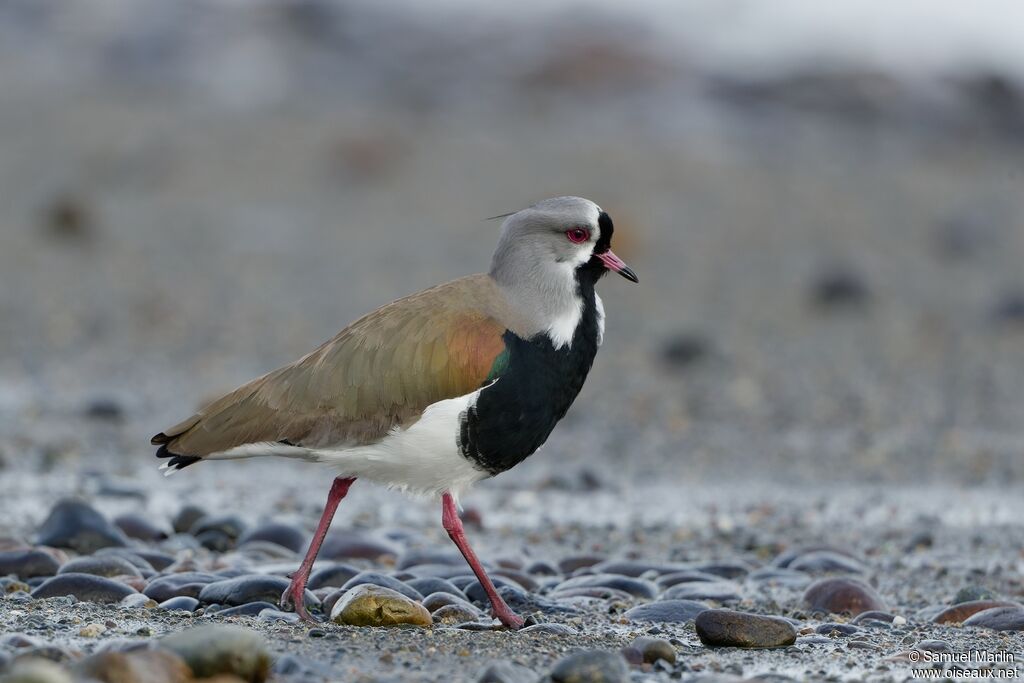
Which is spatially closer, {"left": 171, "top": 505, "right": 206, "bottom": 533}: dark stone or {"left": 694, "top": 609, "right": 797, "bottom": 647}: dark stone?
{"left": 694, "top": 609, "right": 797, "bottom": 647}: dark stone

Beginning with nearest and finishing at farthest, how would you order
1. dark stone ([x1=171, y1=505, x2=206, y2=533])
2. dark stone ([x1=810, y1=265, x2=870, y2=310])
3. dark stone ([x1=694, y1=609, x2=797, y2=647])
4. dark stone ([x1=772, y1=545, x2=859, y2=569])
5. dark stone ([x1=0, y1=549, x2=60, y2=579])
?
dark stone ([x1=694, y1=609, x2=797, y2=647]) < dark stone ([x1=0, y1=549, x2=60, y2=579]) < dark stone ([x1=772, y1=545, x2=859, y2=569]) < dark stone ([x1=171, y1=505, x2=206, y2=533]) < dark stone ([x1=810, y1=265, x2=870, y2=310])

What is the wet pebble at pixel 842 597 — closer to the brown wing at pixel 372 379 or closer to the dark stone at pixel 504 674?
the brown wing at pixel 372 379

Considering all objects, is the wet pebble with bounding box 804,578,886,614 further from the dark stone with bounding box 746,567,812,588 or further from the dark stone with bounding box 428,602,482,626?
the dark stone with bounding box 428,602,482,626

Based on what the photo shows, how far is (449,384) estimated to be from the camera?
19.3 ft

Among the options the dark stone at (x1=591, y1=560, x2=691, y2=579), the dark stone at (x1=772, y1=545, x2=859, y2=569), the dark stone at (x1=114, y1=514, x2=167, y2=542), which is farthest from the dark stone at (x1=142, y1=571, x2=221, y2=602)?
the dark stone at (x1=772, y1=545, x2=859, y2=569)

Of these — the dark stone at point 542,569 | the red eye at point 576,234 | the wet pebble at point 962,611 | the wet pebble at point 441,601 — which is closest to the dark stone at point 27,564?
the wet pebble at point 441,601

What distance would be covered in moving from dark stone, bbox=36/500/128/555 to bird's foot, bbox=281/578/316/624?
1790 millimetres

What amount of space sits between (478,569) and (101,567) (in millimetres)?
1850

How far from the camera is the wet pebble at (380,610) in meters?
5.71

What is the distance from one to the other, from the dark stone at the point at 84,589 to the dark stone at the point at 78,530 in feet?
4.02

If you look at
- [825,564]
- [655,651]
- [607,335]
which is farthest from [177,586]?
[607,335]

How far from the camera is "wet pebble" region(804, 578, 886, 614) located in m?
6.60

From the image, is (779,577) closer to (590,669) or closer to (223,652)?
(590,669)

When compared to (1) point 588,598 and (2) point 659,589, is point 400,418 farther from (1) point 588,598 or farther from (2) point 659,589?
(2) point 659,589
